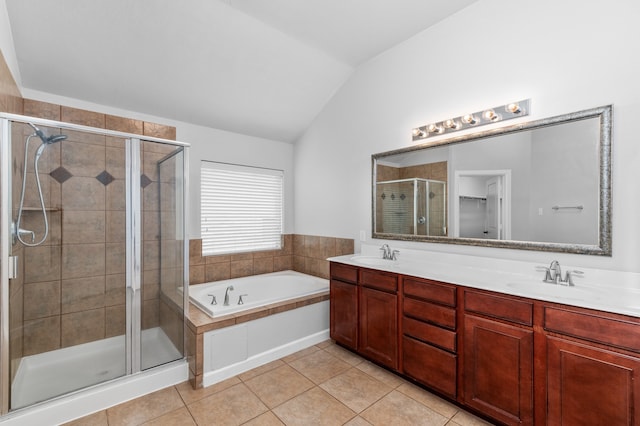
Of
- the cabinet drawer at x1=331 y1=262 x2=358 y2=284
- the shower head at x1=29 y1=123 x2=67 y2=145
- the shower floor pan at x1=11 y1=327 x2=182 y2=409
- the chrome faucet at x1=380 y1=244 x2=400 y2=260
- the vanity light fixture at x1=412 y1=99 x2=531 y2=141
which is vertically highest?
the vanity light fixture at x1=412 y1=99 x2=531 y2=141

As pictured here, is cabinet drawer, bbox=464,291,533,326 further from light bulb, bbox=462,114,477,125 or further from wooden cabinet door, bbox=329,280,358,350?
light bulb, bbox=462,114,477,125

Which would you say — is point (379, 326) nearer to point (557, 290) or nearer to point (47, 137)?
point (557, 290)

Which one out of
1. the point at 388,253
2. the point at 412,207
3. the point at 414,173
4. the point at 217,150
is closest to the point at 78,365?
the point at 217,150

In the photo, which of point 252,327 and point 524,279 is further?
point 252,327

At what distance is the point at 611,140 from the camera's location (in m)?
1.78

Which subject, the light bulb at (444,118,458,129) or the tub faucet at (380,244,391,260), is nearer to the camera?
the light bulb at (444,118,458,129)

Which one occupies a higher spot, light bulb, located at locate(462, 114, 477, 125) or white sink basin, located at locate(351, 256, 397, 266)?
light bulb, located at locate(462, 114, 477, 125)

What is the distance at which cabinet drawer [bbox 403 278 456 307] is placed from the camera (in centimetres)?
199

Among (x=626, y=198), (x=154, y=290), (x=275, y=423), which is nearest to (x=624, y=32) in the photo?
(x=626, y=198)

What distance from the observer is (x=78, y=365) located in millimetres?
2148

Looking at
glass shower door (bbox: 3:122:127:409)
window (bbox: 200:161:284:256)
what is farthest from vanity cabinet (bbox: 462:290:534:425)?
window (bbox: 200:161:284:256)

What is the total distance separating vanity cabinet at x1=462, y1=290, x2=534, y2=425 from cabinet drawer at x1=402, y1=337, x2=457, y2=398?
9cm

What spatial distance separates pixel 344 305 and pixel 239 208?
191 cm

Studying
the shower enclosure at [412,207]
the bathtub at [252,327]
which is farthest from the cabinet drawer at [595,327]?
the bathtub at [252,327]
